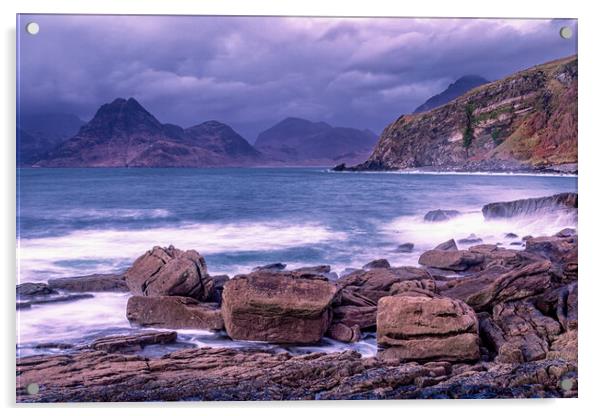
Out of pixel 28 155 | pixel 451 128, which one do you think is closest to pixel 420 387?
pixel 451 128

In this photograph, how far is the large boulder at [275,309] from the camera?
16.7ft

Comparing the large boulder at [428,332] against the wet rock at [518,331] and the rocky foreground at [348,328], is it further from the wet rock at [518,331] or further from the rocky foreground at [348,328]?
the wet rock at [518,331]

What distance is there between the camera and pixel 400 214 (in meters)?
5.41

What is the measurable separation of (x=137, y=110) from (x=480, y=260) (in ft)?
13.2

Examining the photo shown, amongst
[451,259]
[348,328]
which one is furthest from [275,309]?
[451,259]

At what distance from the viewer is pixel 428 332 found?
500 centimetres

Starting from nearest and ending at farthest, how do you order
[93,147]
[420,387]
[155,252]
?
1. [420,387]
2. [155,252]
3. [93,147]

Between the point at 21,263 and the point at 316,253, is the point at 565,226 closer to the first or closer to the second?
the point at 316,253

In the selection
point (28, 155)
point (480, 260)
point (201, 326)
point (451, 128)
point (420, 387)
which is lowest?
point (420, 387)

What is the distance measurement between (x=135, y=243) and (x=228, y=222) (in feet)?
3.19

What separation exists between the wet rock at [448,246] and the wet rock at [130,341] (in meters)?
2.98

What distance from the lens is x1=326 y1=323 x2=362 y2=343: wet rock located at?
17.0ft

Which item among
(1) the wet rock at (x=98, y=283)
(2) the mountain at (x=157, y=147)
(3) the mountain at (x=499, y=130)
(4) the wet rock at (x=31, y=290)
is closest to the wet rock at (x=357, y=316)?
(3) the mountain at (x=499, y=130)

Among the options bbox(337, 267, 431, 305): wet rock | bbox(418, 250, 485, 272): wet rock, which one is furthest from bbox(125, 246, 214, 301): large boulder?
bbox(418, 250, 485, 272): wet rock
